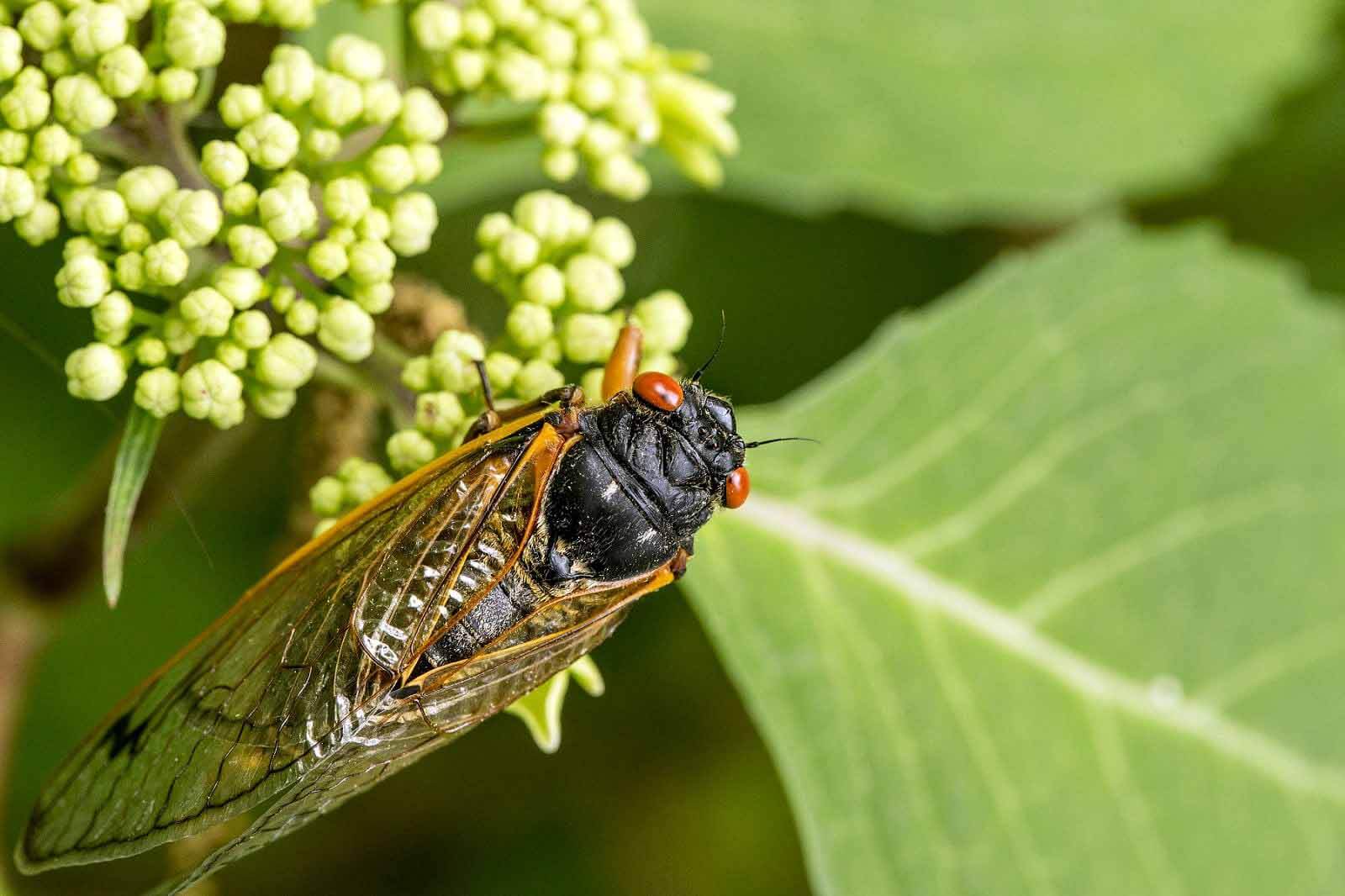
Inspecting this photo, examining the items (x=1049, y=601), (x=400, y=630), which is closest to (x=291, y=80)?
(x=400, y=630)

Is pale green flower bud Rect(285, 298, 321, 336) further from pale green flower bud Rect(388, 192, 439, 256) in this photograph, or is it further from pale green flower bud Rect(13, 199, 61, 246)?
pale green flower bud Rect(13, 199, 61, 246)

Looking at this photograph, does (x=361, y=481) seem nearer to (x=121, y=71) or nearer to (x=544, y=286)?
(x=544, y=286)

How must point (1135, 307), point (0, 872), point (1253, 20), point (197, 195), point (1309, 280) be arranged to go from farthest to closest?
point (1309, 280)
point (1253, 20)
point (1135, 307)
point (0, 872)
point (197, 195)

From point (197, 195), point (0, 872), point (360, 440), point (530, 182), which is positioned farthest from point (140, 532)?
point (530, 182)

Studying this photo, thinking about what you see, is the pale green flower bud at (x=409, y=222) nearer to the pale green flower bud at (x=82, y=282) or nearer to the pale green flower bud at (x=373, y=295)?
the pale green flower bud at (x=373, y=295)

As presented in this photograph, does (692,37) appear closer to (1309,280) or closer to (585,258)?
(585,258)

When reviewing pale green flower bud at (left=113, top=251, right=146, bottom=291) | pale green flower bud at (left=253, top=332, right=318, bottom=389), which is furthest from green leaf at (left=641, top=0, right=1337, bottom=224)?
pale green flower bud at (left=113, top=251, right=146, bottom=291)
